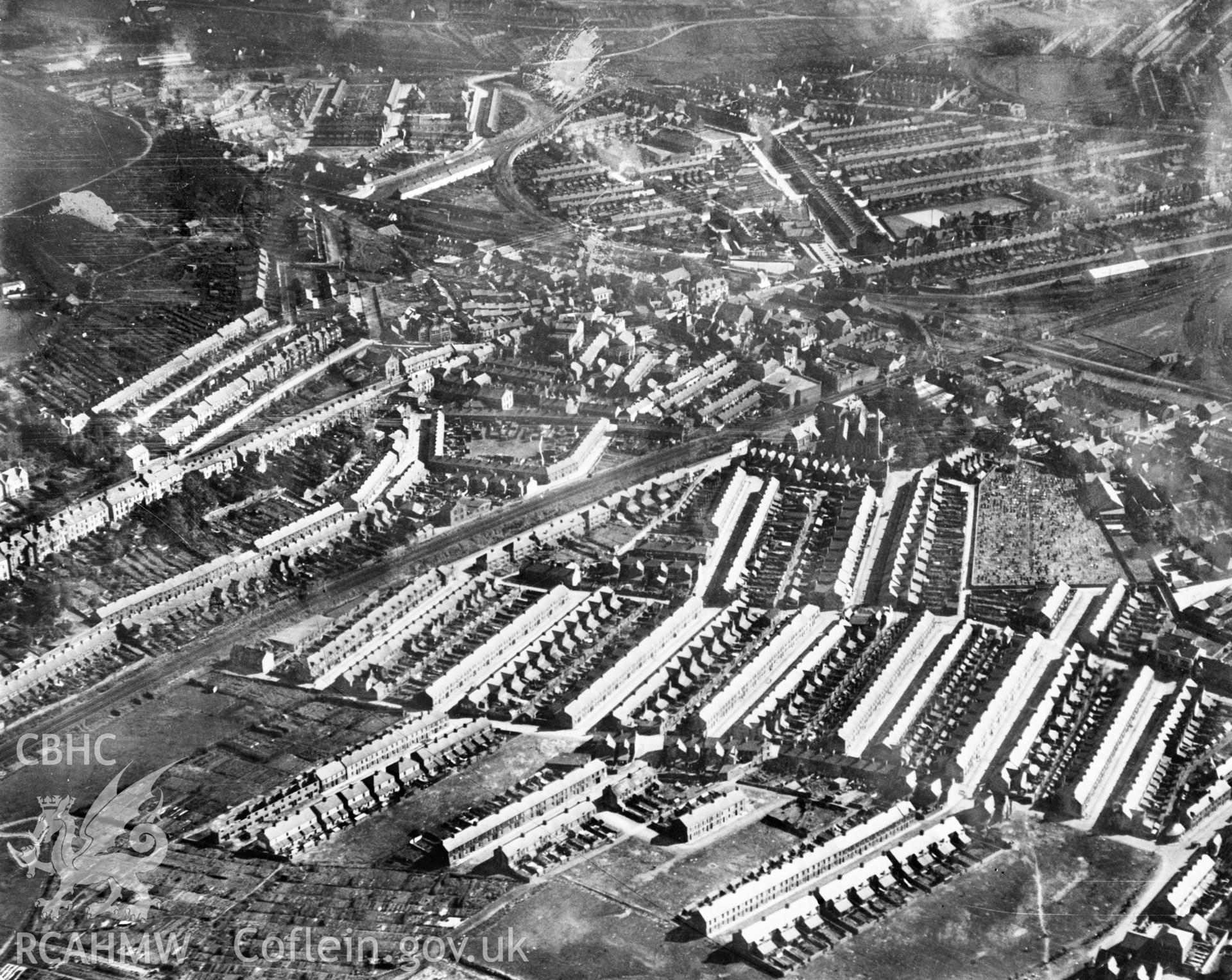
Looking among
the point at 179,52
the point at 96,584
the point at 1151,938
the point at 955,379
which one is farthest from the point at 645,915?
the point at 179,52

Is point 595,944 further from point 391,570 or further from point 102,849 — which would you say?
point 391,570

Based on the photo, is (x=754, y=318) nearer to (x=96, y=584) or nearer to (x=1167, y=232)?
(x=1167, y=232)

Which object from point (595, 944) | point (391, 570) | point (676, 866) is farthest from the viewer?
point (391, 570)

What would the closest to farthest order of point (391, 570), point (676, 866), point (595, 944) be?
1. point (595, 944)
2. point (676, 866)
3. point (391, 570)

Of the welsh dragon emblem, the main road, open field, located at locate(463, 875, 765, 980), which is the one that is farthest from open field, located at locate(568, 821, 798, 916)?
the main road

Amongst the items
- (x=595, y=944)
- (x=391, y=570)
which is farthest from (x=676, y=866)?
(x=391, y=570)

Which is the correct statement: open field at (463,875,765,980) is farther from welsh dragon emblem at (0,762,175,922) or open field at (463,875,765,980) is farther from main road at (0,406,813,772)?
main road at (0,406,813,772)

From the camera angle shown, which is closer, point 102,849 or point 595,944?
point 595,944
